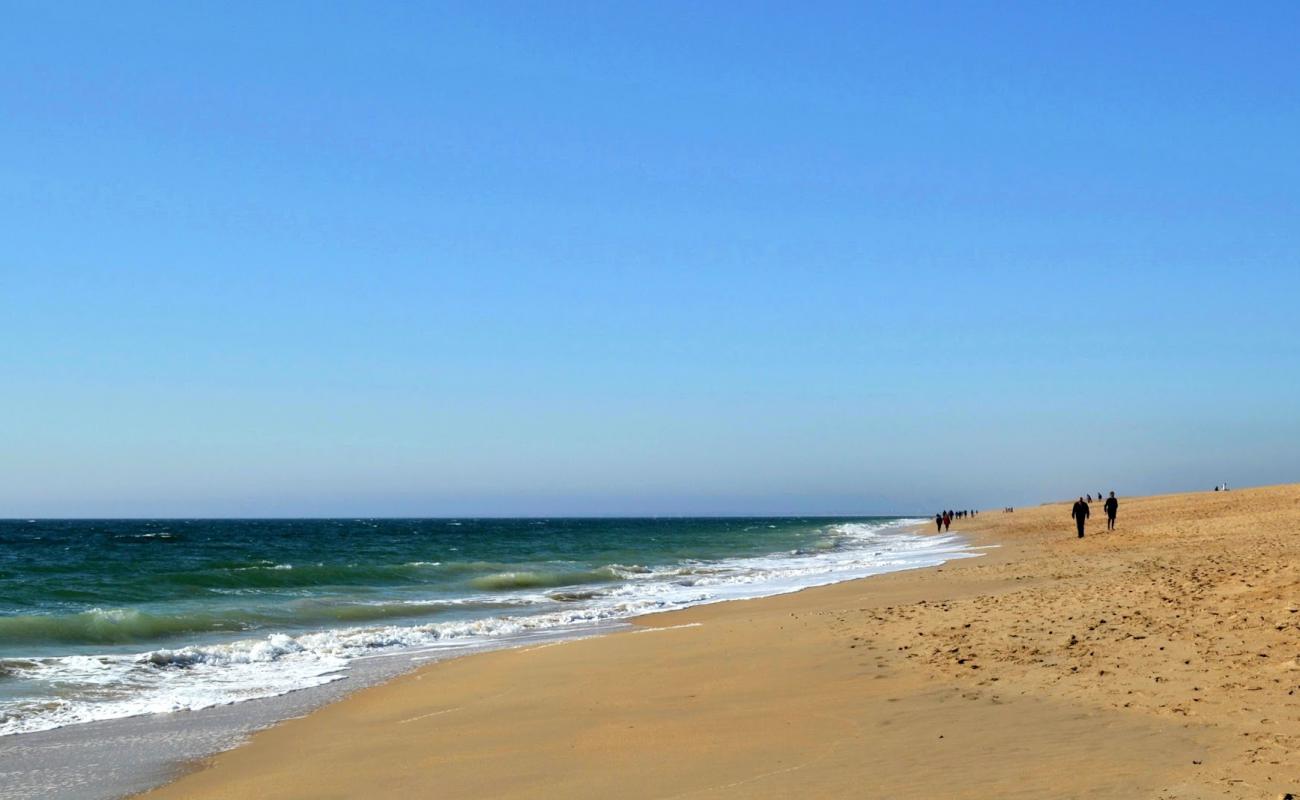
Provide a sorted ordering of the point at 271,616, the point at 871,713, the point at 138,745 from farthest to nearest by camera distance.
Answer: the point at 271,616 → the point at 138,745 → the point at 871,713

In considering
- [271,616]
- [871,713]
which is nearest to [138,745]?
[871,713]

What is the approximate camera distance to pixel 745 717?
8672mm

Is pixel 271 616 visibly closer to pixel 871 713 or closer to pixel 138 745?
pixel 138 745

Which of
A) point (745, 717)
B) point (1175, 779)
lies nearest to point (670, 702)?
point (745, 717)

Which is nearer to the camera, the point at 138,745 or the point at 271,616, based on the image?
the point at 138,745

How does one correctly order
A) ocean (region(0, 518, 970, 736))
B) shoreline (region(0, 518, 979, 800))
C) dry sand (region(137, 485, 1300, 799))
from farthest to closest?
1. ocean (region(0, 518, 970, 736))
2. shoreline (region(0, 518, 979, 800))
3. dry sand (region(137, 485, 1300, 799))

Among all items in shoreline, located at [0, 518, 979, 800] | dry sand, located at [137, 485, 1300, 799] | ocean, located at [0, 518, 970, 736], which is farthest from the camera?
ocean, located at [0, 518, 970, 736]

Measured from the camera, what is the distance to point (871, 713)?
8.26m

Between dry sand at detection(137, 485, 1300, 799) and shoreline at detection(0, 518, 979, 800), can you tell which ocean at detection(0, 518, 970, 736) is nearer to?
shoreline at detection(0, 518, 979, 800)

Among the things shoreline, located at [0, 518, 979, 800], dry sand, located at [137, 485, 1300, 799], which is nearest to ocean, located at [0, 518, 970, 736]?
shoreline, located at [0, 518, 979, 800]

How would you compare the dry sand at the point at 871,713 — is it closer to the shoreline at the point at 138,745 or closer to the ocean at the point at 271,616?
the shoreline at the point at 138,745

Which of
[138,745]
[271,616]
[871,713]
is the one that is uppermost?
[871,713]

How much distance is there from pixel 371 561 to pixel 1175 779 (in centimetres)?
4706

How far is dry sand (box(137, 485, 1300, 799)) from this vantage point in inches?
249
